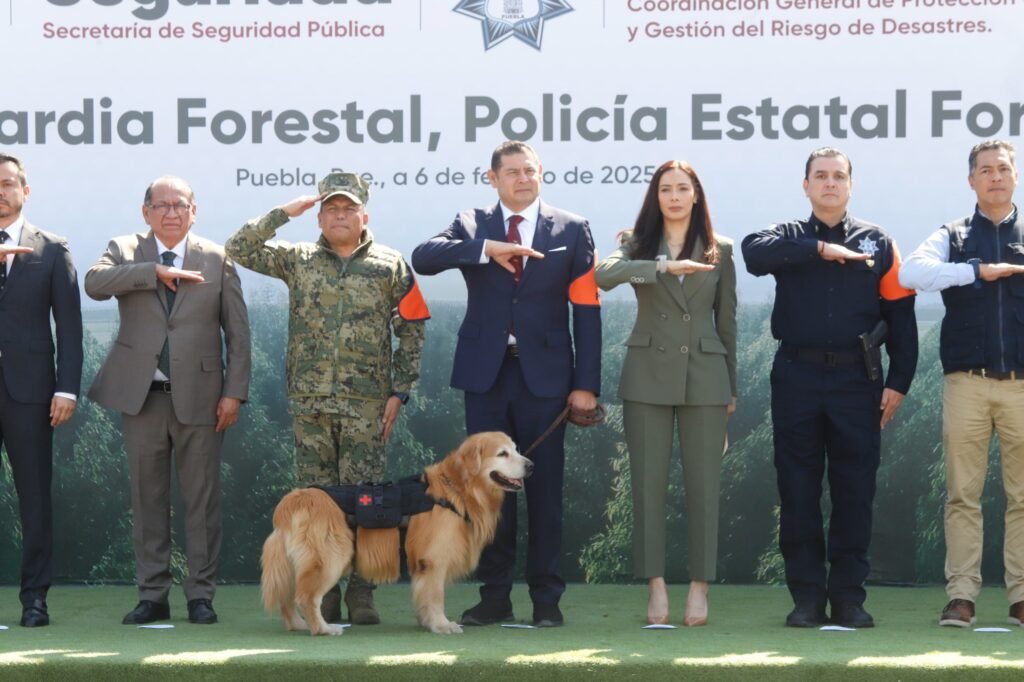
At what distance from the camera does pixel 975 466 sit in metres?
5.49

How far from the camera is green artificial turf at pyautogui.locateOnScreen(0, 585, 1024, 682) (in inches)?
175

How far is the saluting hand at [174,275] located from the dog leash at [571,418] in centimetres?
152

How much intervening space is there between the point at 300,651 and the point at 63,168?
310 cm

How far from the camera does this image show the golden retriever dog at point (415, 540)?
5191mm

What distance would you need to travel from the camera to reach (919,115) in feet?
21.2

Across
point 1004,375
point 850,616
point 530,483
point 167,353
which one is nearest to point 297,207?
point 167,353

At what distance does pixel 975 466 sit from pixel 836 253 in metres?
1.06

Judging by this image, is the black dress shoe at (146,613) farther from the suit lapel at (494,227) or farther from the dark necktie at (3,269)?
the suit lapel at (494,227)

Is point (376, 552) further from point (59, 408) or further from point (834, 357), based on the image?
point (834, 357)

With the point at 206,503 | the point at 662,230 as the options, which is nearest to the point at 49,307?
the point at 206,503

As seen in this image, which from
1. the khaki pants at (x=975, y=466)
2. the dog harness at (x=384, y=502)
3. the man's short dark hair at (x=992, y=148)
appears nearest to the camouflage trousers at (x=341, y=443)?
the dog harness at (x=384, y=502)

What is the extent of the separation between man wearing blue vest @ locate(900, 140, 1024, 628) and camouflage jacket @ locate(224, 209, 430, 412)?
6.64 feet

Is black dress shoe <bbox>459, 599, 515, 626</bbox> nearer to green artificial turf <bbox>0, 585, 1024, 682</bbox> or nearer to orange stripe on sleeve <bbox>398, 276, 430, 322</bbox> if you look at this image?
green artificial turf <bbox>0, 585, 1024, 682</bbox>

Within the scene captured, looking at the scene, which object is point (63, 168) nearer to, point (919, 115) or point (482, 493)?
point (482, 493)
